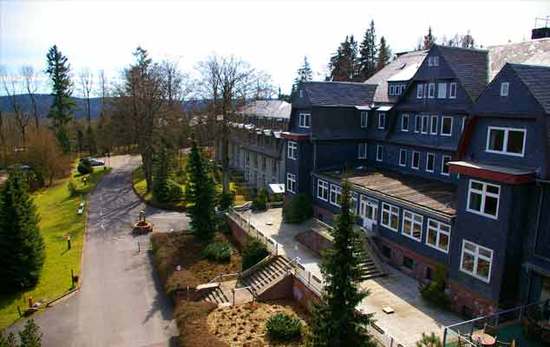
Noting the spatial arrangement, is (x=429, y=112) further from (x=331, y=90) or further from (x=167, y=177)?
(x=167, y=177)

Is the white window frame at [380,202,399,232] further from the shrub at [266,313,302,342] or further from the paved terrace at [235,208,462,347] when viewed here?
the shrub at [266,313,302,342]

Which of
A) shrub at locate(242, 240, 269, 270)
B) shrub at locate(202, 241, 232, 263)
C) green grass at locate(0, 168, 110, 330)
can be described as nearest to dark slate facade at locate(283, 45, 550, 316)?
shrub at locate(242, 240, 269, 270)

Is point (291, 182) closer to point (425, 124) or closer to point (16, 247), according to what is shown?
point (425, 124)

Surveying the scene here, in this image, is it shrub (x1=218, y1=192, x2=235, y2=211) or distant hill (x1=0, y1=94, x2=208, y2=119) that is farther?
distant hill (x1=0, y1=94, x2=208, y2=119)

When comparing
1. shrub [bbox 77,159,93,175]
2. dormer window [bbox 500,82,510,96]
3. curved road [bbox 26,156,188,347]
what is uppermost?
dormer window [bbox 500,82,510,96]

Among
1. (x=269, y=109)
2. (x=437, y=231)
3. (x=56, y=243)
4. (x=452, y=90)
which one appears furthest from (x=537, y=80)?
(x=269, y=109)
